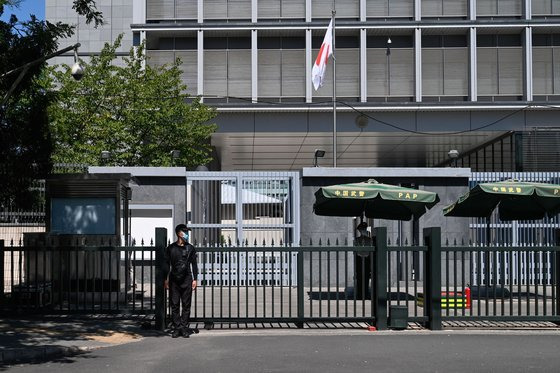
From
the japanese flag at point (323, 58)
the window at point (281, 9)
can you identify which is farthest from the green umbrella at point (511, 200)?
the window at point (281, 9)

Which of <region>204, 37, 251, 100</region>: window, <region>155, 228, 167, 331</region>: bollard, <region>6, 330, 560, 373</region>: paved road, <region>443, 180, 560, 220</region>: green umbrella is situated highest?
<region>204, 37, 251, 100</region>: window

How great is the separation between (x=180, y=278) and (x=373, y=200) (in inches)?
250

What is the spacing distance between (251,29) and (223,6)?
1.84 meters

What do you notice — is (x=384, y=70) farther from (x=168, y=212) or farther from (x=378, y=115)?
(x=168, y=212)

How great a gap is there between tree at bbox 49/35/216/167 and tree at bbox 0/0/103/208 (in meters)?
11.6

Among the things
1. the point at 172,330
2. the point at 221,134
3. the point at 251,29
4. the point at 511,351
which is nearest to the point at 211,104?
the point at 221,134

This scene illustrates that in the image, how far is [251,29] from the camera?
34.9 metres

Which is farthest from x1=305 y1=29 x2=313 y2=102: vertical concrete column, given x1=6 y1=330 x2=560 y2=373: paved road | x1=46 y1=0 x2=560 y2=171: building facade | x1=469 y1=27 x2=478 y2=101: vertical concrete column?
x1=6 y1=330 x2=560 y2=373: paved road

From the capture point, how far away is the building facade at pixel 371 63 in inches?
1356

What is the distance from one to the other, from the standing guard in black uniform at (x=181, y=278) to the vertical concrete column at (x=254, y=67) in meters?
23.0

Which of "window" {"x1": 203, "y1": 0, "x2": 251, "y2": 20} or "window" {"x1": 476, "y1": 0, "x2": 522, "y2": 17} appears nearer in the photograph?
"window" {"x1": 476, "y1": 0, "x2": 522, "y2": 17}

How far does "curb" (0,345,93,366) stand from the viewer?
995 cm

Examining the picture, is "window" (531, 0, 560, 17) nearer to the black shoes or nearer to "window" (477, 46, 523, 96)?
"window" (477, 46, 523, 96)

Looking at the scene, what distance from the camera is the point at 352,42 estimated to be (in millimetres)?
35438
